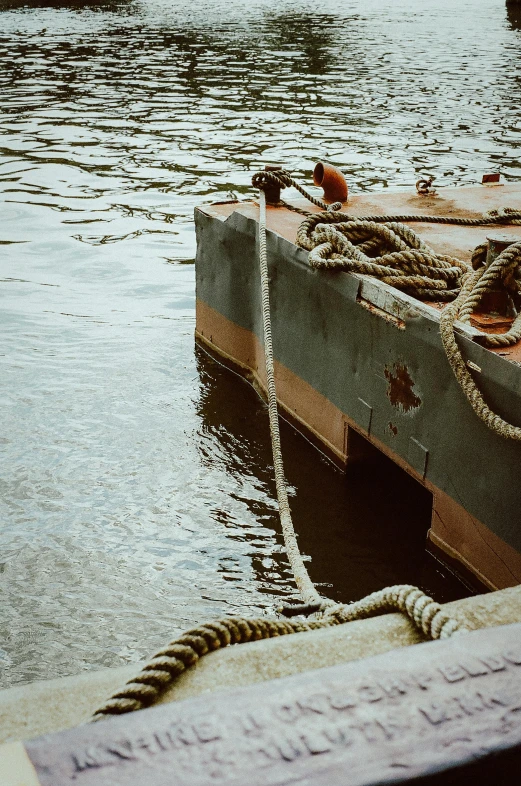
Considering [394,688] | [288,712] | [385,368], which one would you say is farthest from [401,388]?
[288,712]

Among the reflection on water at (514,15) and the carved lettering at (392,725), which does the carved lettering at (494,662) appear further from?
the reflection on water at (514,15)

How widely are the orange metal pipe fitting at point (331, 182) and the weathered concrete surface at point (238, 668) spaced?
4.67 metres

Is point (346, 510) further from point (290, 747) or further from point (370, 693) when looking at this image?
point (290, 747)

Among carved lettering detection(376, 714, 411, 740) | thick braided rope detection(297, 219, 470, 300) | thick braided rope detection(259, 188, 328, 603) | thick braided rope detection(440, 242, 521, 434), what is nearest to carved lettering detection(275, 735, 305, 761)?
carved lettering detection(376, 714, 411, 740)

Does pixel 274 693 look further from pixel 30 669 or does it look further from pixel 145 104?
pixel 145 104

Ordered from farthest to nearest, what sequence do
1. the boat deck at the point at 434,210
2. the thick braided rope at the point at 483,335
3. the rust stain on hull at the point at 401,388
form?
the boat deck at the point at 434,210, the rust stain on hull at the point at 401,388, the thick braided rope at the point at 483,335

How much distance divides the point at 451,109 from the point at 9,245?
11.7 meters

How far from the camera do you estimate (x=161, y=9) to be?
133 ft

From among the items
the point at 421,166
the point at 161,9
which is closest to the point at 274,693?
the point at 421,166

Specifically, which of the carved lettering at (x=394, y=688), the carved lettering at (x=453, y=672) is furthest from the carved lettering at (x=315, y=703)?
the carved lettering at (x=453, y=672)

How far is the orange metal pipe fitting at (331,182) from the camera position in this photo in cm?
623

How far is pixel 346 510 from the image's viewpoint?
4.92m

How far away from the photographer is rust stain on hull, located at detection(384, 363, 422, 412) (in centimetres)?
418

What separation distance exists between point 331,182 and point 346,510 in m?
2.68
